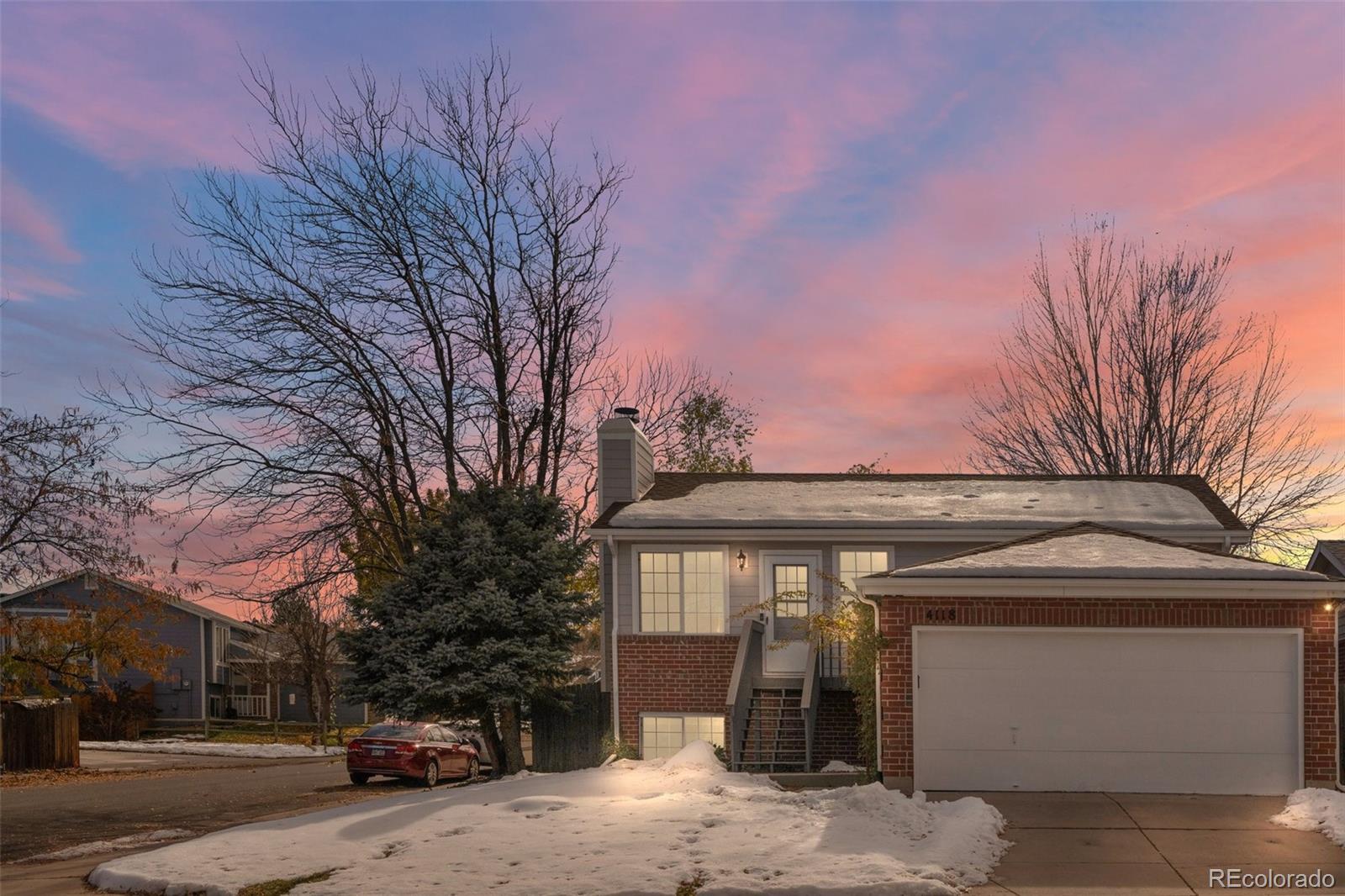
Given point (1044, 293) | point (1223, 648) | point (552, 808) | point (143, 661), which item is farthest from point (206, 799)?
point (1044, 293)

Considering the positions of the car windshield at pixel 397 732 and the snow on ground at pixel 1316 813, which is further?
the car windshield at pixel 397 732

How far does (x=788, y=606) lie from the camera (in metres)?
22.5

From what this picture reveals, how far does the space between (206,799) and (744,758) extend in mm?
10249

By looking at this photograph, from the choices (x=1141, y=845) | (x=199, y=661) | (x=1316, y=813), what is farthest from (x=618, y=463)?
(x=199, y=661)

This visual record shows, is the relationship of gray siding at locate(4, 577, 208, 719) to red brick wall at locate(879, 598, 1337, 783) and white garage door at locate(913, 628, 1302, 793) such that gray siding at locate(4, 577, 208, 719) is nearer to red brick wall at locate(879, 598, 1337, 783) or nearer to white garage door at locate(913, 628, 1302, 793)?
red brick wall at locate(879, 598, 1337, 783)

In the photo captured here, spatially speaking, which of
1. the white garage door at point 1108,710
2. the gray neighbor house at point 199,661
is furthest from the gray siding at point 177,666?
the white garage door at point 1108,710

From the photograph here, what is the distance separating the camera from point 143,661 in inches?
1211

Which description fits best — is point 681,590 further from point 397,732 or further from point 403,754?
point 397,732

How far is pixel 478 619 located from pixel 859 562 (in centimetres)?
702

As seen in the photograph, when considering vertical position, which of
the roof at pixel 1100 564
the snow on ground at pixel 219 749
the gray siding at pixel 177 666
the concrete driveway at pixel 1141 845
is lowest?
the snow on ground at pixel 219 749

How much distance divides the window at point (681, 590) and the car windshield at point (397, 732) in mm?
5925

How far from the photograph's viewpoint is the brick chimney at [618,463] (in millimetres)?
24266

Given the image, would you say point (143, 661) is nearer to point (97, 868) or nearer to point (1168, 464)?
point (97, 868)

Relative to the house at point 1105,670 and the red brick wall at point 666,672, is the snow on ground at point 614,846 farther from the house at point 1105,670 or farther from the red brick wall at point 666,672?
the red brick wall at point 666,672
